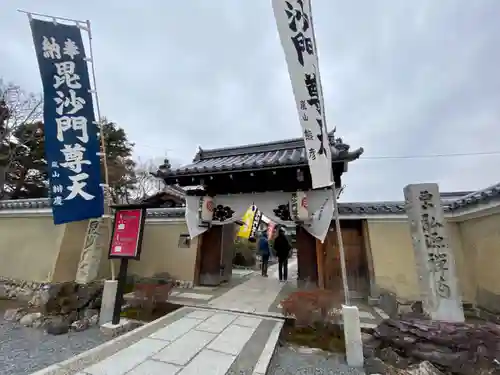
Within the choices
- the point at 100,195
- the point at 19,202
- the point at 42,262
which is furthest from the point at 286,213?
the point at 19,202

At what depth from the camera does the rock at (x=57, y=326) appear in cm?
494

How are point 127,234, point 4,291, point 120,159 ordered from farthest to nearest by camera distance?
point 120,159 < point 4,291 < point 127,234

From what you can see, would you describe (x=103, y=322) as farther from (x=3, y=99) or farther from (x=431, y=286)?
(x=3, y=99)

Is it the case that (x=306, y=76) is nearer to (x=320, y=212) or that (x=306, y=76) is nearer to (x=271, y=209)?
(x=320, y=212)

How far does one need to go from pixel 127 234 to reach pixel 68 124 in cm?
259

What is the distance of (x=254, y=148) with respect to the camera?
9.52 metres

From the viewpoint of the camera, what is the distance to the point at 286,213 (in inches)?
280

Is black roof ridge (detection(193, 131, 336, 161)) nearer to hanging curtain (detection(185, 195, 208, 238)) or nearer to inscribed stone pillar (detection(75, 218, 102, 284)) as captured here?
hanging curtain (detection(185, 195, 208, 238))

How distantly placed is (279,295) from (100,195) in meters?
5.24

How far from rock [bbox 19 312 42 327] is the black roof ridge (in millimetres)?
6597

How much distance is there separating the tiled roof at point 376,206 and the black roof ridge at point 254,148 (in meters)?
2.23

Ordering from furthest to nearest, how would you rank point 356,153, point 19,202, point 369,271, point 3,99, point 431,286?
point 3,99
point 19,202
point 369,271
point 356,153
point 431,286

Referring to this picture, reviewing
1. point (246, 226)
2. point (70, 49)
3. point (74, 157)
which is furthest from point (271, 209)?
point (70, 49)

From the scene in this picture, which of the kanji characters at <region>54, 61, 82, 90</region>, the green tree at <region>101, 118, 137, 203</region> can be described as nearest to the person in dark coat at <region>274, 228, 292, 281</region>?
the kanji characters at <region>54, 61, 82, 90</region>
